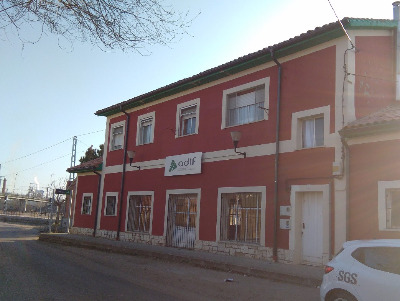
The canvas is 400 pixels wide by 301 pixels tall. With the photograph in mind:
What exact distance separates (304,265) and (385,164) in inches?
144

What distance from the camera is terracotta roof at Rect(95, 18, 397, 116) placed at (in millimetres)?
11258

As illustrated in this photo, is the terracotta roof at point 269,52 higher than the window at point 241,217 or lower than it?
higher

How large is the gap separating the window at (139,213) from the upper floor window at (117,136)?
11.1 feet

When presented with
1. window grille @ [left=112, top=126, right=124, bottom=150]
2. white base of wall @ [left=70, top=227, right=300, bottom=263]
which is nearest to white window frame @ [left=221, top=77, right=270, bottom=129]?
white base of wall @ [left=70, top=227, right=300, bottom=263]

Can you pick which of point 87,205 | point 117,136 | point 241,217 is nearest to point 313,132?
point 241,217

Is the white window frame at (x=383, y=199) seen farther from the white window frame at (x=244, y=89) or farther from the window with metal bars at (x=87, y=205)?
the window with metal bars at (x=87, y=205)

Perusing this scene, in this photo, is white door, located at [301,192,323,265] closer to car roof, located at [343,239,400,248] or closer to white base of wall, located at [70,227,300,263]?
white base of wall, located at [70,227,300,263]

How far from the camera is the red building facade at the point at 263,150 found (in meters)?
11.1

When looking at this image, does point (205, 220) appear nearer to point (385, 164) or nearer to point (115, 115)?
point (385, 164)

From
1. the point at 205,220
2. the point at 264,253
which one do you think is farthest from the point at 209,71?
the point at 264,253

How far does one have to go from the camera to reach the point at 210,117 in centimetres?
1529

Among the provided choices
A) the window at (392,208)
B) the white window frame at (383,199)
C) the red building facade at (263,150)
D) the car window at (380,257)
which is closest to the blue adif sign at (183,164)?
the red building facade at (263,150)

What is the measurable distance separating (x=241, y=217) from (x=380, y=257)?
8.33 metres

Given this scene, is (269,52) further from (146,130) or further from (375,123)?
(146,130)
